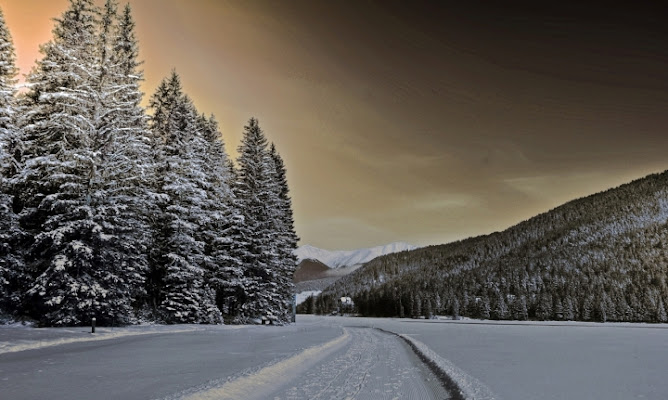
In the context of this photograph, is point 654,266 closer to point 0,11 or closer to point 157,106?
point 157,106

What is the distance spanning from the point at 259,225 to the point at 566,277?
122 m

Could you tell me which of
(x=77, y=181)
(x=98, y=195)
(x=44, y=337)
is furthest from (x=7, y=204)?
(x=44, y=337)

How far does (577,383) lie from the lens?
9805 mm

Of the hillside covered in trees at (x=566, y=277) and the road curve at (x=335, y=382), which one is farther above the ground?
the hillside covered in trees at (x=566, y=277)

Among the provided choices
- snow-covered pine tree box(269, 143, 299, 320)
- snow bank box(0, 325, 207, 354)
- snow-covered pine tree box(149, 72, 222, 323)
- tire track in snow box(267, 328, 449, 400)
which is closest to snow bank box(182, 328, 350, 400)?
tire track in snow box(267, 328, 449, 400)

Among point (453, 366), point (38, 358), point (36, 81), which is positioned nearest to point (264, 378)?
point (453, 366)

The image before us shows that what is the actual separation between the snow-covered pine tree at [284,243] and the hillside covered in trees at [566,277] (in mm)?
84019

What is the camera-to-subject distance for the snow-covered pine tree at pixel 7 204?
69.8 ft

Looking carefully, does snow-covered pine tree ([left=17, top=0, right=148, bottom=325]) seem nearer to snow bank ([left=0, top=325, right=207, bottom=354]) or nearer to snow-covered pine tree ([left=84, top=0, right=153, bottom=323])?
snow-covered pine tree ([left=84, top=0, right=153, bottom=323])

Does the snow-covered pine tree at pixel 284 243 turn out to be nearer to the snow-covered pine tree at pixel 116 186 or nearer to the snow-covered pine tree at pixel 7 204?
the snow-covered pine tree at pixel 116 186

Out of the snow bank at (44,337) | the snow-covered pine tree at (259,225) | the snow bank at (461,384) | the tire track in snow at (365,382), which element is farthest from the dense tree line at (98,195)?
the snow bank at (461,384)

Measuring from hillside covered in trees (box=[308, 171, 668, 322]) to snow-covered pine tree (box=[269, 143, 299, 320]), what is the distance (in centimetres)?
8402

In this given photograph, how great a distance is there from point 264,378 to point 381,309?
15247cm

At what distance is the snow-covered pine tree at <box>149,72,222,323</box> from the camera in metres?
29.9
